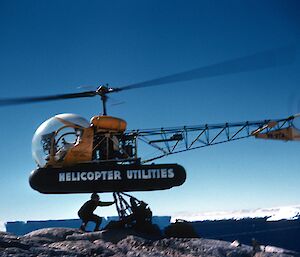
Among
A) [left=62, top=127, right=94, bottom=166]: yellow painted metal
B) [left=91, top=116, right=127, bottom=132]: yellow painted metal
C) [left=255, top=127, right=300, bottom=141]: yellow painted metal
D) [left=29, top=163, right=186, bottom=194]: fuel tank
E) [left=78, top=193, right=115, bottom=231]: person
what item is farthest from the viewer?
[left=255, top=127, right=300, bottom=141]: yellow painted metal

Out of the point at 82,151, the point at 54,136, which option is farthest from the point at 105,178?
the point at 54,136

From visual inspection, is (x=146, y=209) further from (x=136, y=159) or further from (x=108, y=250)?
(x=108, y=250)

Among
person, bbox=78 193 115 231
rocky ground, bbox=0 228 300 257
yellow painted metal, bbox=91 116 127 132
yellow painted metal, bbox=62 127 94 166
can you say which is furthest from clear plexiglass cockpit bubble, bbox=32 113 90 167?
rocky ground, bbox=0 228 300 257

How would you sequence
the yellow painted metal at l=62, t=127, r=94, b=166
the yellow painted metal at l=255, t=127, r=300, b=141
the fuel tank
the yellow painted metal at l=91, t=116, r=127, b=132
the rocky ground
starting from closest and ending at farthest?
the rocky ground, the fuel tank, the yellow painted metal at l=62, t=127, r=94, b=166, the yellow painted metal at l=91, t=116, r=127, b=132, the yellow painted metal at l=255, t=127, r=300, b=141

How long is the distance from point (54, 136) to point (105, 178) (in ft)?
9.92

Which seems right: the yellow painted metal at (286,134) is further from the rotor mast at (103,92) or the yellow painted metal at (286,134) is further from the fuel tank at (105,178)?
the rotor mast at (103,92)

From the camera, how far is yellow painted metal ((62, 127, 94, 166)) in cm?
1424

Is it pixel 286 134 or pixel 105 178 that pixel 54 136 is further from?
pixel 286 134

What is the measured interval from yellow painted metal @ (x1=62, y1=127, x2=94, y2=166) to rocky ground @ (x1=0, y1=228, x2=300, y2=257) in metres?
3.13

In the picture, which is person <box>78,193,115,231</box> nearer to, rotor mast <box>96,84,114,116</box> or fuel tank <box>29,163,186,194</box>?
fuel tank <box>29,163,186,194</box>

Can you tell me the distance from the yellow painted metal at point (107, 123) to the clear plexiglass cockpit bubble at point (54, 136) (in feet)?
1.86

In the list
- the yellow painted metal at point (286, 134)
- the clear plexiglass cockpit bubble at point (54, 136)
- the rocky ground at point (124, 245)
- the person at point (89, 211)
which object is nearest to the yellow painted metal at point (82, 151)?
the clear plexiglass cockpit bubble at point (54, 136)

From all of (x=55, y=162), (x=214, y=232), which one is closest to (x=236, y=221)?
(x=214, y=232)

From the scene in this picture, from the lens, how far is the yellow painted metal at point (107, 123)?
14.6 m
